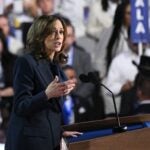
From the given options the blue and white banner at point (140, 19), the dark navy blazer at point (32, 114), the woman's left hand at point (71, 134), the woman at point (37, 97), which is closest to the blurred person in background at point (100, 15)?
the blue and white banner at point (140, 19)

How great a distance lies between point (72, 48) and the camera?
5418 mm

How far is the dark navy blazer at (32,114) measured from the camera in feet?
7.15

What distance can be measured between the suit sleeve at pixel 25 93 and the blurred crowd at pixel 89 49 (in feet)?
10.0

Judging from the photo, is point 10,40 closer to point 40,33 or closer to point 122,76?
point 122,76

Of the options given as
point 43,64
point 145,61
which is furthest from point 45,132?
point 145,61

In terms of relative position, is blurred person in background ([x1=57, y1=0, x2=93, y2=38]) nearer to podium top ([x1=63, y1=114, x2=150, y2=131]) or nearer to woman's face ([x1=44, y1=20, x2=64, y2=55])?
woman's face ([x1=44, y1=20, x2=64, y2=55])

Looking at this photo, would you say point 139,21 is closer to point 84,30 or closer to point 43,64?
point 84,30

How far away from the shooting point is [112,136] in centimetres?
185

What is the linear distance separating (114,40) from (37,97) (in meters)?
3.35

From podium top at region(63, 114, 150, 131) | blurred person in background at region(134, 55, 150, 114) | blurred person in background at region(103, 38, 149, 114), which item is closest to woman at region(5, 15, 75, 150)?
podium top at region(63, 114, 150, 131)

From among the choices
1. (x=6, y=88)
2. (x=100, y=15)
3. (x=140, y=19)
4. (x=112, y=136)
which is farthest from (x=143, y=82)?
(x=112, y=136)

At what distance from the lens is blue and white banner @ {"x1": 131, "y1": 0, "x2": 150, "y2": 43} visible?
5188 millimetres

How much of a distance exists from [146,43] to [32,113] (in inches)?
130

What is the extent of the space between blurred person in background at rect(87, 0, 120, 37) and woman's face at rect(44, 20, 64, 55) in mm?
3092
